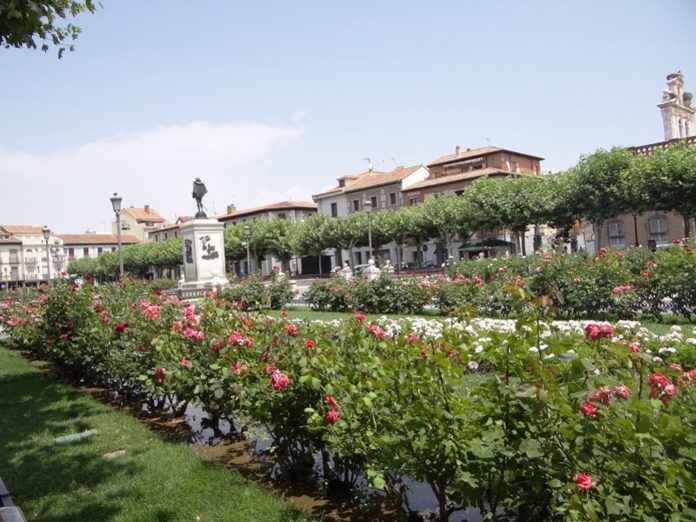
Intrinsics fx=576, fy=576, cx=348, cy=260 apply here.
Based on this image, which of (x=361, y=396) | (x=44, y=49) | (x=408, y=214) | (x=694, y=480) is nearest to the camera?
(x=694, y=480)

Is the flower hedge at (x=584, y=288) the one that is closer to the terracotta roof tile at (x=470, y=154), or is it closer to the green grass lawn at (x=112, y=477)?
the green grass lawn at (x=112, y=477)

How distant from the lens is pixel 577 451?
2.27m

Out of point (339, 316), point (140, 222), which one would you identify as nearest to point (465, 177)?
point (339, 316)

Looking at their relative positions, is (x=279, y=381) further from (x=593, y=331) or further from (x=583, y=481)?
(x=583, y=481)

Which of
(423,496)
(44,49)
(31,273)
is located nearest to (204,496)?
(423,496)

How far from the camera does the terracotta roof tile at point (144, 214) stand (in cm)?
9422

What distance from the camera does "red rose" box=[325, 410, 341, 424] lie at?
127 inches

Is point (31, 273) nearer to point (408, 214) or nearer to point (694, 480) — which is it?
point (408, 214)

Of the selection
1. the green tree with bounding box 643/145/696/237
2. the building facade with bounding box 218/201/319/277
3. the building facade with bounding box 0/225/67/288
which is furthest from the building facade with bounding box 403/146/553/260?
the building facade with bounding box 0/225/67/288

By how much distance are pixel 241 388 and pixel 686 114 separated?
6178cm

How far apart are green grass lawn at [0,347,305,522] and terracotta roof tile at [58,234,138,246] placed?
293 feet

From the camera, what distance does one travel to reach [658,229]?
123 ft

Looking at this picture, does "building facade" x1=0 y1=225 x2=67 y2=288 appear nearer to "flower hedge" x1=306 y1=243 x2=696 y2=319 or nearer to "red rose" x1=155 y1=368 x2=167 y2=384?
"flower hedge" x1=306 y1=243 x2=696 y2=319

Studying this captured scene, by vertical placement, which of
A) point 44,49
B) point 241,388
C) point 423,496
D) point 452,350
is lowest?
point 423,496
